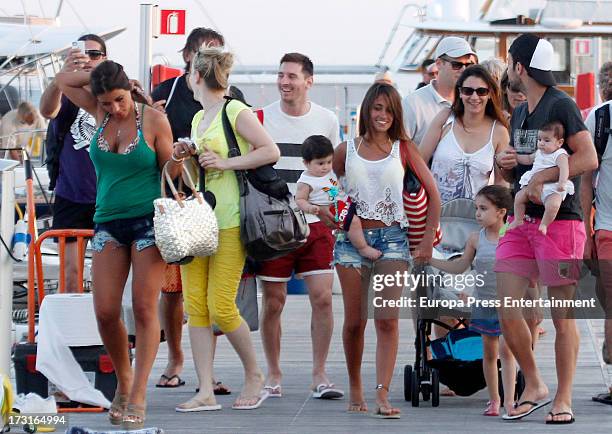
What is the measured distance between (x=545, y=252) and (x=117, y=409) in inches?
88.4

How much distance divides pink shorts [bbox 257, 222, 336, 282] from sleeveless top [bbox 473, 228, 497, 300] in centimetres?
104

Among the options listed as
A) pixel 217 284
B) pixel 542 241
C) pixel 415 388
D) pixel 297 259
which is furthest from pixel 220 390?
pixel 542 241

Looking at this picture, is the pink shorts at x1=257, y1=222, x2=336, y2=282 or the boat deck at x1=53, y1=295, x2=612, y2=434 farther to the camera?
the pink shorts at x1=257, y1=222, x2=336, y2=282

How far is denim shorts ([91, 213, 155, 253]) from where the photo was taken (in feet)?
22.7

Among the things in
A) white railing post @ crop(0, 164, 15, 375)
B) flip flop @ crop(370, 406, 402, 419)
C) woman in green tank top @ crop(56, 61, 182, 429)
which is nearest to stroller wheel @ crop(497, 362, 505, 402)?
flip flop @ crop(370, 406, 402, 419)

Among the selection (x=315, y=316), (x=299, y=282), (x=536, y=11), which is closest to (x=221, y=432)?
(x=315, y=316)

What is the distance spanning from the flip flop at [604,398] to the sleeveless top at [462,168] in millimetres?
1292

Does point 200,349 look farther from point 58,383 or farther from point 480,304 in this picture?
point 480,304

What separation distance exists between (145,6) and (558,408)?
544 cm

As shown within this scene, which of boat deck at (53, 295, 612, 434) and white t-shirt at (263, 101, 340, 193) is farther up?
white t-shirt at (263, 101, 340, 193)

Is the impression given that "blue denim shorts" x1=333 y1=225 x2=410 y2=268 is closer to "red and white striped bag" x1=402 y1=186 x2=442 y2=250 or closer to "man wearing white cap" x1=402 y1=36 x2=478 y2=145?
"red and white striped bag" x1=402 y1=186 x2=442 y2=250

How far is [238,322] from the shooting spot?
754 cm

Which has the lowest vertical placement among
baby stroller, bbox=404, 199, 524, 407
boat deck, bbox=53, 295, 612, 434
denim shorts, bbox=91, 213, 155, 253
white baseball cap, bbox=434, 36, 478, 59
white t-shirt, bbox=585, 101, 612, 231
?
boat deck, bbox=53, 295, 612, 434

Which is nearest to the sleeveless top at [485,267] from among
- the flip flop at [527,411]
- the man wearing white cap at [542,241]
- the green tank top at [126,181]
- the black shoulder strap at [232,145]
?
the man wearing white cap at [542,241]
